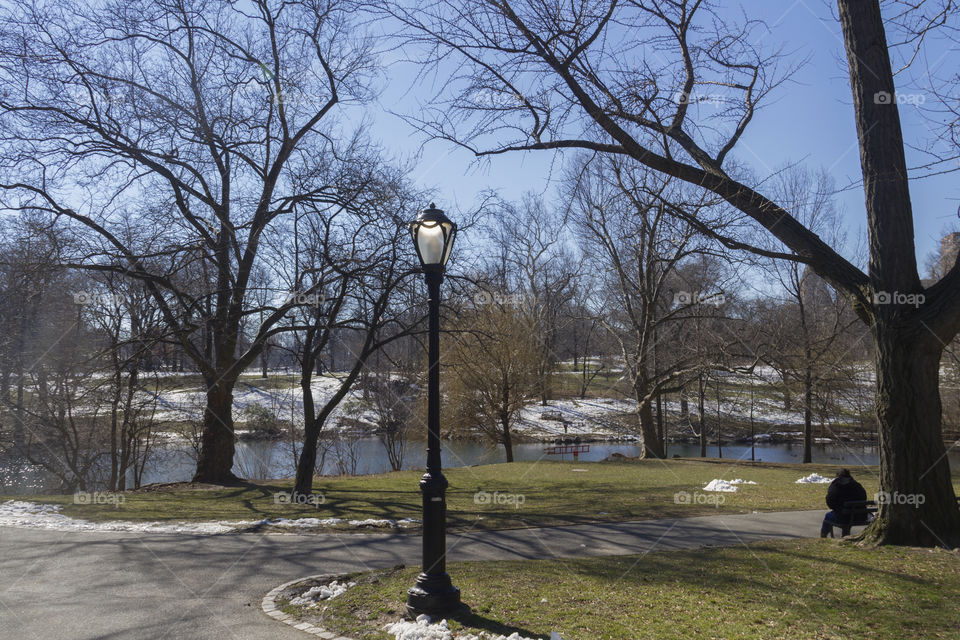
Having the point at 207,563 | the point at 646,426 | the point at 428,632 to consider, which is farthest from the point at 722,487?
the point at 428,632

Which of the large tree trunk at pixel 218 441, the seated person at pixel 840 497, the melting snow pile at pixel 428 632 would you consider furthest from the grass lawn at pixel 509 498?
the melting snow pile at pixel 428 632

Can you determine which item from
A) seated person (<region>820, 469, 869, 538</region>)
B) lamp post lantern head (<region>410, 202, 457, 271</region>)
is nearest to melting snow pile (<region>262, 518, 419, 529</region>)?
lamp post lantern head (<region>410, 202, 457, 271</region>)

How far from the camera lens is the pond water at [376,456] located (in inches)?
1142

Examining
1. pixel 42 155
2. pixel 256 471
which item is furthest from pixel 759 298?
pixel 42 155

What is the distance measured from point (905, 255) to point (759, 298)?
77.6 feet

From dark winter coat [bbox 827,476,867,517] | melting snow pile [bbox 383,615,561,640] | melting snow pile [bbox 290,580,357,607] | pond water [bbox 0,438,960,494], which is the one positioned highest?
dark winter coat [bbox 827,476,867,517]

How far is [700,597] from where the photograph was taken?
6.01 m

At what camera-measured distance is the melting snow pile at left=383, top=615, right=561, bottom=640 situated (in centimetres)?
504

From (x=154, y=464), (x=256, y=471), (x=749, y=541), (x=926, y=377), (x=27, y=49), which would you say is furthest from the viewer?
(x=256, y=471)

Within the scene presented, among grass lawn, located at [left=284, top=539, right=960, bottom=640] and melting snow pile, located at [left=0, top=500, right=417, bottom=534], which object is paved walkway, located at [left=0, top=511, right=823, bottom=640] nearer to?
melting snow pile, located at [left=0, top=500, right=417, bottom=534]

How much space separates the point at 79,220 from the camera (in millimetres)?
15695

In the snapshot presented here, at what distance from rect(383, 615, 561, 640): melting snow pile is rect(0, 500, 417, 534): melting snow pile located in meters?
5.45

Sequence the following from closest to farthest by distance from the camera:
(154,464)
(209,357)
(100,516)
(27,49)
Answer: (100,516), (27,49), (209,357), (154,464)

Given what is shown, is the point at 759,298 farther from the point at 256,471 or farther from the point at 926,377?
the point at 256,471
